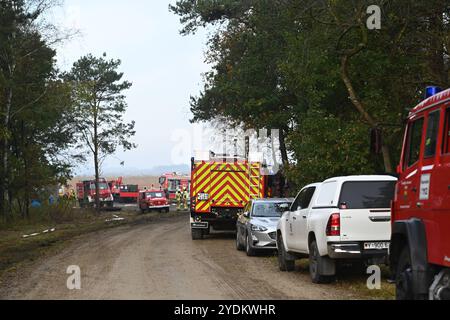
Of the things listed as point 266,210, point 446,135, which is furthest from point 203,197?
point 446,135

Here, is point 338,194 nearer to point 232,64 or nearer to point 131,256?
point 131,256

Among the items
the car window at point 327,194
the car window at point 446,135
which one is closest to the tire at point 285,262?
the car window at point 327,194

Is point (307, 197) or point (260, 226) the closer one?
point (307, 197)

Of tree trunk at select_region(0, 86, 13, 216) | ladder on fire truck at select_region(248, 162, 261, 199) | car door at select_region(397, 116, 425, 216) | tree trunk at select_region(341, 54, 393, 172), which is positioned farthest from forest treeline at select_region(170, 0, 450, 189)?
tree trunk at select_region(0, 86, 13, 216)

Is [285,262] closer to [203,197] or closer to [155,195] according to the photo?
[203,197]

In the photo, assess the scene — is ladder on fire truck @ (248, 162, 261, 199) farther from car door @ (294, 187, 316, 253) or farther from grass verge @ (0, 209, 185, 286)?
car door @ (294, 187, 316, 253)

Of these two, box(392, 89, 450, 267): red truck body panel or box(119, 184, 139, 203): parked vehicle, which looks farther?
box(119, 184, 139, 203): parked vehicle

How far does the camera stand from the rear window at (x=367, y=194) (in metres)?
12.2

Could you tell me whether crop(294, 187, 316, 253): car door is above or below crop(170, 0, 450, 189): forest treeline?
below

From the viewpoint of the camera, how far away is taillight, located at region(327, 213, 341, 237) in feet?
39.7

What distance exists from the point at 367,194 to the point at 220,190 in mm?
13201

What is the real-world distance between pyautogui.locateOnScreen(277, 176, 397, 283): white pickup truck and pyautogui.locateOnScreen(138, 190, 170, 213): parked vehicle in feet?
126

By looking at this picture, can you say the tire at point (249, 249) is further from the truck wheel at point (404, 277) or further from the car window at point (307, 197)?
the truck wheel at point (404, 277)

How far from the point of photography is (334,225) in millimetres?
12133
